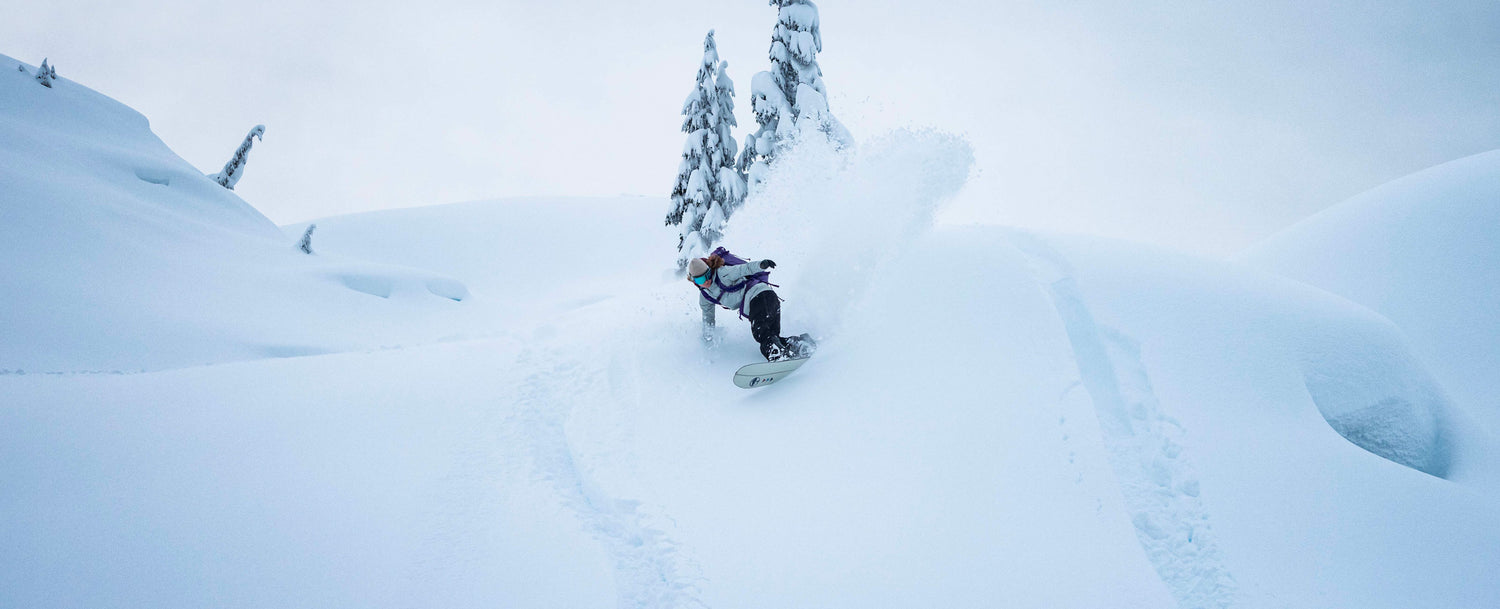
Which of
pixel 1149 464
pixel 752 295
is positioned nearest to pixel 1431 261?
pixel 1149 464

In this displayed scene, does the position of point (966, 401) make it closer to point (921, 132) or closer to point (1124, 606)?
point (1124, 606)

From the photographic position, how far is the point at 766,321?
6.73m

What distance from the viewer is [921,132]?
884 cm

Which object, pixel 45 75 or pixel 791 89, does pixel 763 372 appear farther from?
pixel 45 75

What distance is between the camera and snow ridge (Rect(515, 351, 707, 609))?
11.6 ft

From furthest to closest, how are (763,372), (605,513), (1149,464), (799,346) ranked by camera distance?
(799,346) < (763,372) < (605,513) < (1149,464)

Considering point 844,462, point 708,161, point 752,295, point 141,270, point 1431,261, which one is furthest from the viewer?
point 708,161

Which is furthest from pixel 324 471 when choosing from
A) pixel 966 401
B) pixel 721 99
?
pixel 721 99

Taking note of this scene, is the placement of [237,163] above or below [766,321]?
above

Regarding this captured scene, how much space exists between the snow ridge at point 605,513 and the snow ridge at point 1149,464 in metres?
3.18

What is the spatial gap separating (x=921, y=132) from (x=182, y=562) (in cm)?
967

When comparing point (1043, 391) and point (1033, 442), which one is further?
point (1043, 391)

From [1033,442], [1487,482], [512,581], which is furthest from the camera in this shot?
[1487,482]

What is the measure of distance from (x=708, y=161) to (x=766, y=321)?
12.1 m
